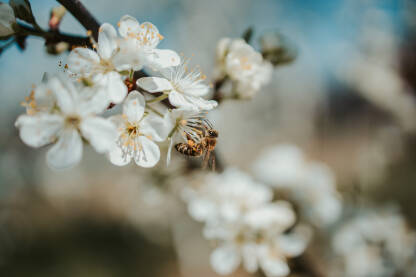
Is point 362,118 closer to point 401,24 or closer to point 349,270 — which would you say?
point 401,24

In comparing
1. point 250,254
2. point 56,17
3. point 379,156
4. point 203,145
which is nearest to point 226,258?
point 250,254

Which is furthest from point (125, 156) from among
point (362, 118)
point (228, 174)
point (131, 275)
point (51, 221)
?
point (362, 118)

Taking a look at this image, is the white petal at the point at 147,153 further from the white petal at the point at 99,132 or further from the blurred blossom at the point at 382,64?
the blurred blossom at the point at 382,64

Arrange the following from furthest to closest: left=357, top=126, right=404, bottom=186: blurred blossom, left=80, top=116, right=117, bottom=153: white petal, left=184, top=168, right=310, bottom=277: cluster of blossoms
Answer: left=357, top=126, right=404, bottom=186: blurred blossom < left=184, top=168, right=310, bottom=277: cluster of blossoms < left=80, top=116, right=117, bottom=153: white petal

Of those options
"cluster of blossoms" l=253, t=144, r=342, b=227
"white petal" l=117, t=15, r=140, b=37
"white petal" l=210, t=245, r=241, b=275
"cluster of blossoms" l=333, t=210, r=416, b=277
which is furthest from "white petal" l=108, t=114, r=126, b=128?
"cluster of blossoms" l=333, t=210, r=416, b=277

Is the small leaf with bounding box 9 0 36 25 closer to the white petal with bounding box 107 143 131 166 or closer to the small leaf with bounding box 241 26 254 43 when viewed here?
the white petal with bounding box 107 143 131 166

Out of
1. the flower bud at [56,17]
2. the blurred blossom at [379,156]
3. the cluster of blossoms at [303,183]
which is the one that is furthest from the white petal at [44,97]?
the blurred blossom at [379,156]
